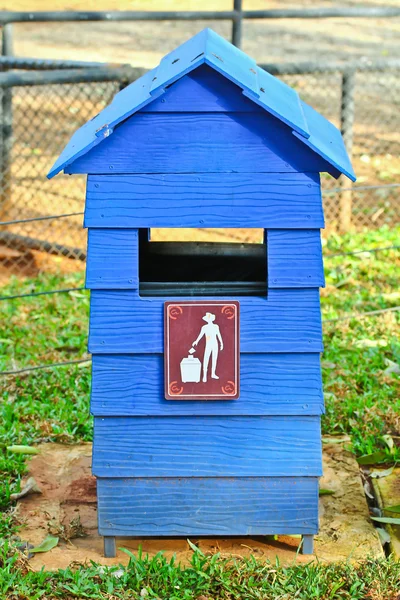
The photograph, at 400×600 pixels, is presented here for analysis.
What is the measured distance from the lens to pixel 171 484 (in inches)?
132

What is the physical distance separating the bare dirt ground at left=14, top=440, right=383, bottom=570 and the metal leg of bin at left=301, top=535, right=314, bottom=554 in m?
0.03

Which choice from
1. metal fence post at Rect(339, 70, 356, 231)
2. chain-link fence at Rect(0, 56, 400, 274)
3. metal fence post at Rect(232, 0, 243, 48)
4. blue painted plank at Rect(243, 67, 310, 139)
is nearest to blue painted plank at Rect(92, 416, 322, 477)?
blue painted plank at Rect(243, 67, 310, 139)

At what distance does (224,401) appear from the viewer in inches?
128

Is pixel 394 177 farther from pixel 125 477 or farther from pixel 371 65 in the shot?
pixel 125 477

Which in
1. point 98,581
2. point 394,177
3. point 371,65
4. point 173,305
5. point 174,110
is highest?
point 371,65

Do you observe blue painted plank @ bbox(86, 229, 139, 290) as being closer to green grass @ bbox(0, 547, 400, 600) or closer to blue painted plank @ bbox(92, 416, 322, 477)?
blue painted plank @ bbox(92, 416, 322, 477)

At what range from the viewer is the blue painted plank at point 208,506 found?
334 cm

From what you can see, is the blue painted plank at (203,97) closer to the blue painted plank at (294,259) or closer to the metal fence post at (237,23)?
the blue painted plank at (294,259)

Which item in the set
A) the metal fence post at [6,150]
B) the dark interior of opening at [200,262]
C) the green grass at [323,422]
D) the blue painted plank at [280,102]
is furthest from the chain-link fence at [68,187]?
the blue painted plank at [280,102]

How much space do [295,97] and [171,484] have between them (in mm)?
1491

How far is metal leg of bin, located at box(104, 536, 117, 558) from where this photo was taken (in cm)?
337

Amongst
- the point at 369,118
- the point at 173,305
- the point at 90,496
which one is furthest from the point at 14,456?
the point at 369,118

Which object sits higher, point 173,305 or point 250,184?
point 250,184

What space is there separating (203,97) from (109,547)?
1.61m
